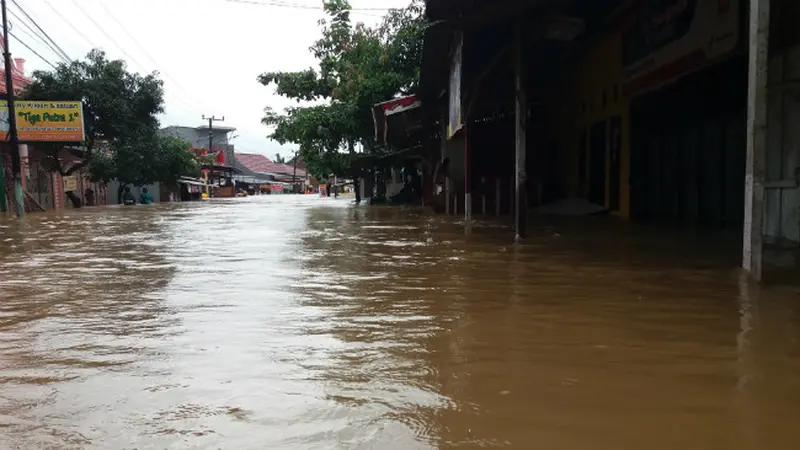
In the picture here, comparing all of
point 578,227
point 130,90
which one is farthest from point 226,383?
point 130,90

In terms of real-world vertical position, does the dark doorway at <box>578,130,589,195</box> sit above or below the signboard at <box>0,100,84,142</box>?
below

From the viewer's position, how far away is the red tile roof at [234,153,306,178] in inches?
3199

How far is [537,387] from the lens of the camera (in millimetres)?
2641

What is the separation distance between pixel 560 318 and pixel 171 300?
9.81 feet

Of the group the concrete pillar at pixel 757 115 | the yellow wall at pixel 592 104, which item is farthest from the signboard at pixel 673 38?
the concrete pillar at pixel 757 115

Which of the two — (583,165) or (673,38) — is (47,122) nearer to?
(583,165)

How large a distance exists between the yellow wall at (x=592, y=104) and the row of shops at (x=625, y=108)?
5 cm

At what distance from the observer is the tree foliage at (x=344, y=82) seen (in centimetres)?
1892

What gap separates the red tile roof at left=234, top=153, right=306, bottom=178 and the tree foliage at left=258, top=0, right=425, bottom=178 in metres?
58.6

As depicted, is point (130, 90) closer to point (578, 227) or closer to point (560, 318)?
point (578, 227)

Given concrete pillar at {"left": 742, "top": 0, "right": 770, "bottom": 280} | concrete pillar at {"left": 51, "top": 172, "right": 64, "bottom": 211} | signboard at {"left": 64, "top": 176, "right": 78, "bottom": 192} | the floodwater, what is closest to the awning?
signboard at {"left": 64, "top": 176, "right": 78, "bottom": 192}

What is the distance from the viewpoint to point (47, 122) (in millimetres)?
25703

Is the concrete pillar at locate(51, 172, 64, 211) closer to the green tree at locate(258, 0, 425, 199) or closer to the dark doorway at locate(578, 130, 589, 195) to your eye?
the green tree at locate(258, 0, 425, 199)

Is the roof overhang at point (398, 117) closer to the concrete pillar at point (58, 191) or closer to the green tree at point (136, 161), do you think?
the green tree at point (136, 161)
